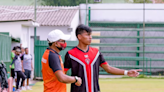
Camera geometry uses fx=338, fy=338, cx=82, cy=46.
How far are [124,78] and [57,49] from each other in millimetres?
14669

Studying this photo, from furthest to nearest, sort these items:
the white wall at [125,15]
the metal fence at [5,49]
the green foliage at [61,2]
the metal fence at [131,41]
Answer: the green foliage at [61,2] < the white wall at [125,15] < the metal fence at [131,41] < the metal fence at [5,49]

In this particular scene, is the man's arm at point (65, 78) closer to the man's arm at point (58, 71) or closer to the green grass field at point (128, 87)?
the man's arm at point (58, 71)

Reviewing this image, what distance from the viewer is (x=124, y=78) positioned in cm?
1938

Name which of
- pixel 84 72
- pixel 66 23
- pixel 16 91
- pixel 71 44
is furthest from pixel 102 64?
pixel 66 23

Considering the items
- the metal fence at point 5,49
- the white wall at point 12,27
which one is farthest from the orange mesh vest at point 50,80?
the white wall at point 12,27

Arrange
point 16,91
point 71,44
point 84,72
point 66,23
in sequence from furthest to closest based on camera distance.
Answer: point 66,23, point 71,44, point 16,91, point 84,72

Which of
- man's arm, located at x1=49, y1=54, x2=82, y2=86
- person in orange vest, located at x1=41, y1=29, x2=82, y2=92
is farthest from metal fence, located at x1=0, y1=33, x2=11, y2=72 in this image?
man's arm, located at x1=49, y1=54, x2=82, y2=86

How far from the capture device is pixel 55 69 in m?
4.66

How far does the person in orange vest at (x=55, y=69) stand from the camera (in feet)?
14.9

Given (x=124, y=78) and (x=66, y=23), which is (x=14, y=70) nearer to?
(x=124, y=78)

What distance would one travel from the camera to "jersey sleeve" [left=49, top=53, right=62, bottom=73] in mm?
4660

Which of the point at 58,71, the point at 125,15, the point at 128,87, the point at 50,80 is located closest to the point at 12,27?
the point at 128,87

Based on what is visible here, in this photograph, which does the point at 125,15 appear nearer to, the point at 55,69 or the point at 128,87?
the point at 128,87

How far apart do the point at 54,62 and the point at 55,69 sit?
11 cm
